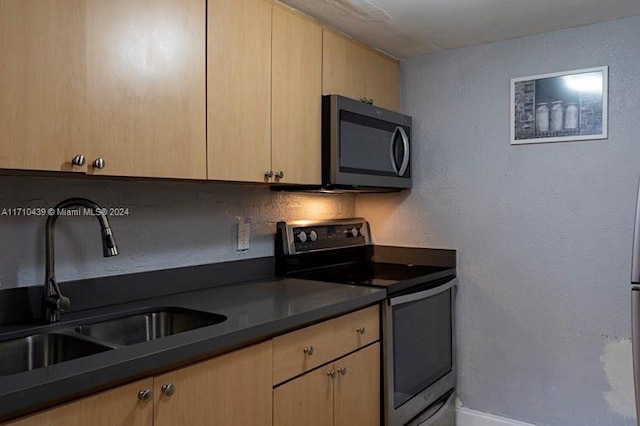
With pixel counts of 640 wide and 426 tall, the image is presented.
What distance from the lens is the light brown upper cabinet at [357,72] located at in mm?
2246

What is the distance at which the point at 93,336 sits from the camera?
1.56m

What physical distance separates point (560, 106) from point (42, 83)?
217cm

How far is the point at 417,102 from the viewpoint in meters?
2.80

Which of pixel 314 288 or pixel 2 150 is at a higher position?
pixel 2 150

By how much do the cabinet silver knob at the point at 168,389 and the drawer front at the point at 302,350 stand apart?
0.38 meters

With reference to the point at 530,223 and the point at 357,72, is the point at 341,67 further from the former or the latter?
the point at 530,223

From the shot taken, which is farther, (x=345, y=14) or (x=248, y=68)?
(x=345, y=14)

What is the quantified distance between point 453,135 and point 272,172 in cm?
121

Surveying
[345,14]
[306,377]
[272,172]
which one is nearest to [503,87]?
[345,14]

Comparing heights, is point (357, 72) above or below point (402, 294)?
above

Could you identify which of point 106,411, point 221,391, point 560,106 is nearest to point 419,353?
point 221,391

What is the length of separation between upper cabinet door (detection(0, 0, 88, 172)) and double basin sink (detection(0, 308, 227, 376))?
51cm

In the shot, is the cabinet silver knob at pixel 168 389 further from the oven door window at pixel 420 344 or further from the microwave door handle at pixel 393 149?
the microwave door handle at pixel 393 149

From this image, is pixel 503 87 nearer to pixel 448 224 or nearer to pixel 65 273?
pixel 448 224
